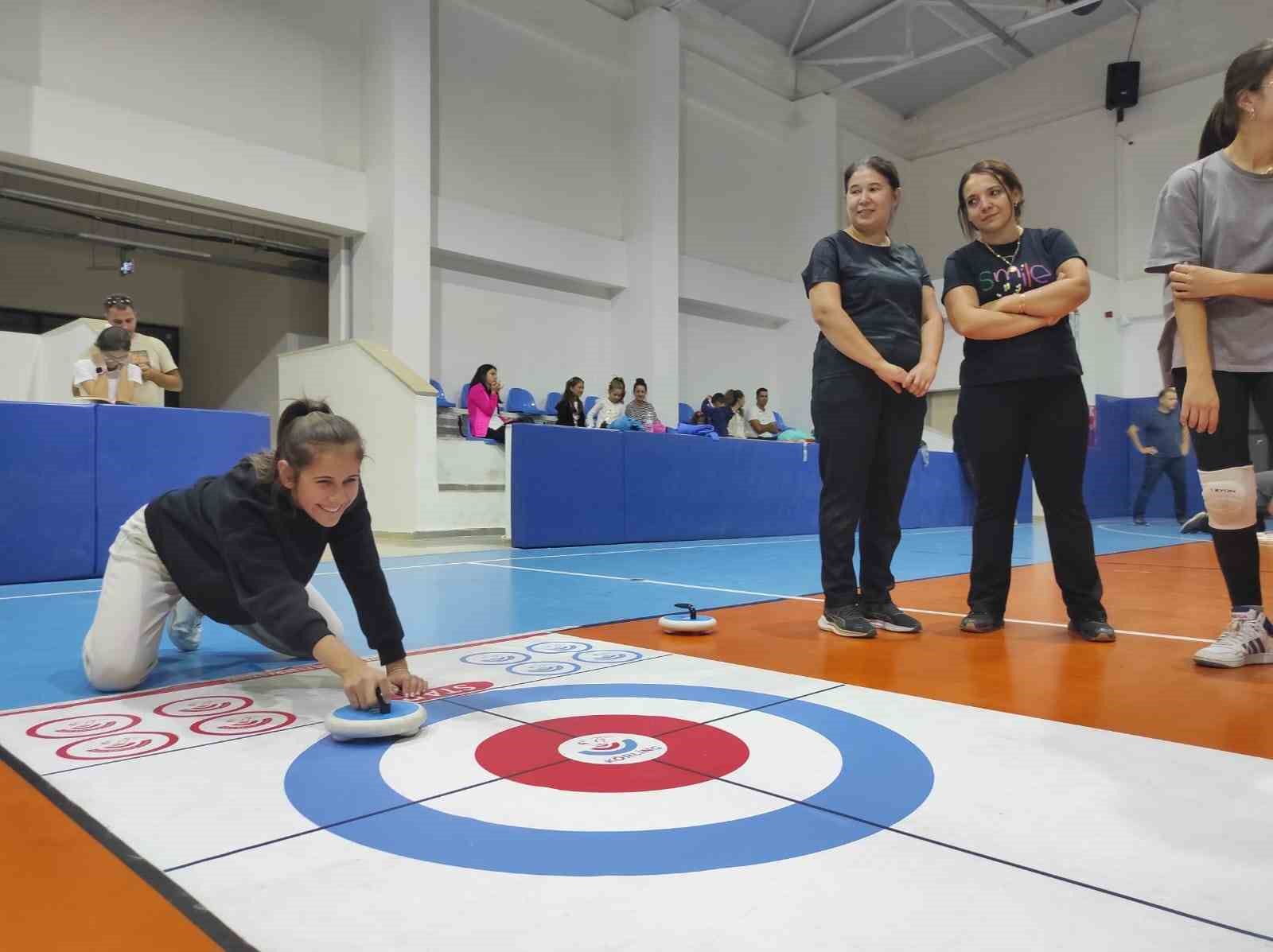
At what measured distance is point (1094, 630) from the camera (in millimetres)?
2746

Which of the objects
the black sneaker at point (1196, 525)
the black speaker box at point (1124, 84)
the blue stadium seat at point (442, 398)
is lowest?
the black sneaker at point (1196, 525)

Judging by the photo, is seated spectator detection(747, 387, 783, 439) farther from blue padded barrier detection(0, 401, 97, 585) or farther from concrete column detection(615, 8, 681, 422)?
blue padded barrier detection(0, 401, 97, 585)

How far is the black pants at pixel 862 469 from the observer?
9.23 feet

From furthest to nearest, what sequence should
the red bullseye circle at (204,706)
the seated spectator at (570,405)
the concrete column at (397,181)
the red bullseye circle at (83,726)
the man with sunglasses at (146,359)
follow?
the seated spectator at (570,405), the concrete column at (397,181), the man with sunglasses at (146,359), the red bullseye circle at (204,706), the red bullseye circle at (83,726)

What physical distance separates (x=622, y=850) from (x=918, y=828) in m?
0.43

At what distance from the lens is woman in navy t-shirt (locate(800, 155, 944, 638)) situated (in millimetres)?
2809

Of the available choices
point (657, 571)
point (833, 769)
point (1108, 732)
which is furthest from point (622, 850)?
point (657, 571)

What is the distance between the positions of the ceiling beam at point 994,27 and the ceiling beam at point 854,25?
0.75 metres

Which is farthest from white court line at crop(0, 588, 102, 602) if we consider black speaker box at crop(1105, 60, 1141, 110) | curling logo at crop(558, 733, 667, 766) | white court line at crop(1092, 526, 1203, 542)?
black speaker box at crop(1105, 60, 1141, 110)

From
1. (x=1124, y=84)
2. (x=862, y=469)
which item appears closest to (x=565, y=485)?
(x=862, y=469)

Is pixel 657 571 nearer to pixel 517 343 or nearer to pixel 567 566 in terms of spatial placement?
pixel 567 566

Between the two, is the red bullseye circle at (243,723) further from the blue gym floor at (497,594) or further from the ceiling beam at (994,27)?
the ceiling beam at (994,27)

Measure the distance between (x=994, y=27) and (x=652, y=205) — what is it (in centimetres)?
606

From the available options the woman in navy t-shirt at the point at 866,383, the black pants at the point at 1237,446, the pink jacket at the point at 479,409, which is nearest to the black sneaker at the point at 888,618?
the woman in navy t-shirt at the point at 866,383
